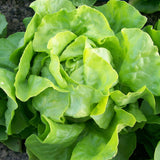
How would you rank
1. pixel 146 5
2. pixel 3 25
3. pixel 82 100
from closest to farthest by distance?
pixel 82 100
pixel 3 25
pixel 146 5

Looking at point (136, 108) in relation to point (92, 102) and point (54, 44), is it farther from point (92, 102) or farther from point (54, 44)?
point (54, 44)

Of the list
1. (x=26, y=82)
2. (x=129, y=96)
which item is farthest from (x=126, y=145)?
(x=26, y=82)

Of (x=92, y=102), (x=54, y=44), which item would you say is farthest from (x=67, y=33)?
(x=92, y=102)

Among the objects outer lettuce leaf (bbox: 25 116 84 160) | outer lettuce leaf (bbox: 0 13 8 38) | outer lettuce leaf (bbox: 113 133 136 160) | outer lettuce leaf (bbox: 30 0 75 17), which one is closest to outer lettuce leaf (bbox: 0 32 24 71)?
outer lettuce leaf (bbox: 0 13 8 38)

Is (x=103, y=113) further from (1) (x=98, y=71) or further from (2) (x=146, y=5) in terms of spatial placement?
(2) (x=146, y=5)

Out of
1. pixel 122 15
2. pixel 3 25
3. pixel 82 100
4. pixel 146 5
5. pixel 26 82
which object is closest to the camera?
pixel 82 100

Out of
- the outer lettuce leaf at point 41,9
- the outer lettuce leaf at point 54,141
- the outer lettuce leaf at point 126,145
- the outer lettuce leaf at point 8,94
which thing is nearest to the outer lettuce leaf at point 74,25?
the outer lettuce leaf at point 41,9
